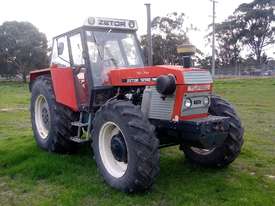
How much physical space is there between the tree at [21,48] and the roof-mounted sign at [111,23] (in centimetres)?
4440

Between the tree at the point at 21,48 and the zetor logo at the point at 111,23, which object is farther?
the tree at the point at 21,48

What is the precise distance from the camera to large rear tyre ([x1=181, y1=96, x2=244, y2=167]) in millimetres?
5520

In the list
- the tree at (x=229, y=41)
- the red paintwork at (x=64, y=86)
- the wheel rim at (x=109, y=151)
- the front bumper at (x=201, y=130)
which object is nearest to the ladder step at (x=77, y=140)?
the red paintwork at (x=64, y=86)

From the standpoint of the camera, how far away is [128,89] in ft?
19.4

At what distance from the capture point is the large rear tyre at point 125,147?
15.4 ft

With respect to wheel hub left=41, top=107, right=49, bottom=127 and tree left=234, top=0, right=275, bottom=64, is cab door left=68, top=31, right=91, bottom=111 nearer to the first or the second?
wheel hub left=41, top=107, right=49, bottom=127

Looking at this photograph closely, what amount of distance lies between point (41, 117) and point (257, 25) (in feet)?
179

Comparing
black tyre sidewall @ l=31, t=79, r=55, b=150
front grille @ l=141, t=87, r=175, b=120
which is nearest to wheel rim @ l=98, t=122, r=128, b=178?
front grille @ l=141, t=87, r=175, b=120

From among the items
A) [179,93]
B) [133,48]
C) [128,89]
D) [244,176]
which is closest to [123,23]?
[133,48]

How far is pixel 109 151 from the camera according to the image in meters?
5.59

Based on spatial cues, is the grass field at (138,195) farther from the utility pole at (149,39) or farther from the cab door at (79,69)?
the utility pole at (149,39)

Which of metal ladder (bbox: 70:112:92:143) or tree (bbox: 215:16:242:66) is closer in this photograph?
metal ladder (bbox: 70:112:92:143)

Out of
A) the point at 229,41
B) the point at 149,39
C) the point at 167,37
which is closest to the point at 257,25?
the point at 229,41

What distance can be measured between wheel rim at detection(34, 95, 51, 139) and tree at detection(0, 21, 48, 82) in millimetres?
43153
